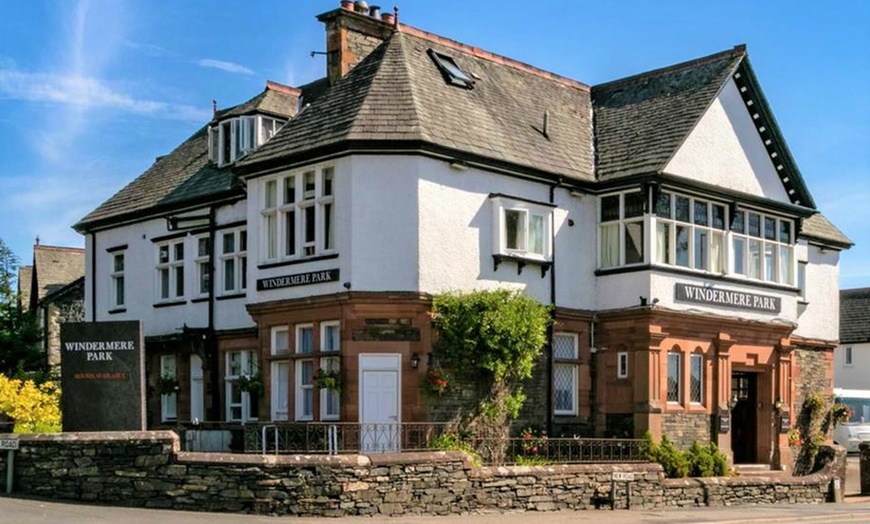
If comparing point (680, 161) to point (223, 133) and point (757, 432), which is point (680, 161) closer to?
point (757, 432)

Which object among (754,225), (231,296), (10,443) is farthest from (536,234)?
(10,443)

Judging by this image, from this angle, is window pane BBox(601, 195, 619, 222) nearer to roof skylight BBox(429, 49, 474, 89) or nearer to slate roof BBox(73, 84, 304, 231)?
roof skylight BBox(429, 49, 474, 89)

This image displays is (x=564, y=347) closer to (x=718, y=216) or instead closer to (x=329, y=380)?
(x=718, y=216)

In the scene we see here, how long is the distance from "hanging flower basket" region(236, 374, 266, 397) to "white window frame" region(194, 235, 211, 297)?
436 cm

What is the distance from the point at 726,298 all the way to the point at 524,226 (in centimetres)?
622

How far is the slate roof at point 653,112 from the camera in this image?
30.2 meters

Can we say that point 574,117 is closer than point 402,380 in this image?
No

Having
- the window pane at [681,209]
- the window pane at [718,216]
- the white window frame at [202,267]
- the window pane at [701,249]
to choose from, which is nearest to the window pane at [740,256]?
the window pane at [718,216]

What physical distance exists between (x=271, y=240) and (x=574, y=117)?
31.2 feet

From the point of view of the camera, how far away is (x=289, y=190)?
28.1 meters

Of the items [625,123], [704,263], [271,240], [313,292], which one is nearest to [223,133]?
[271,240]

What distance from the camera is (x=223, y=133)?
3341cm

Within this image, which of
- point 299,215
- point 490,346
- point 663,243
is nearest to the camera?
point 490,346

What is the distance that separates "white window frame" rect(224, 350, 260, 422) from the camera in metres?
30.8
